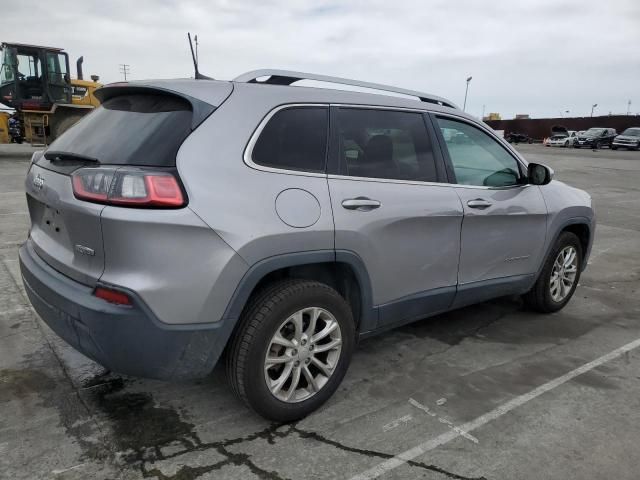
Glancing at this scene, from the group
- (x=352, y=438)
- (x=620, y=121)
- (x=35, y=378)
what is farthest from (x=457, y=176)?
(x=620, y=121)

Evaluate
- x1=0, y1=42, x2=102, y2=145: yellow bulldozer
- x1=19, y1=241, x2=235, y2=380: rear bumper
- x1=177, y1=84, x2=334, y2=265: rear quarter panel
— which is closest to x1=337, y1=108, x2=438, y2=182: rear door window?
x1=177, y1=84, x2=334, y2=265: rear quarter panel

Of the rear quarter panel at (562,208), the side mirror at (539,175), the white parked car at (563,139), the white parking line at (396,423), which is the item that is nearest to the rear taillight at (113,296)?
the white parking line at (396,423)

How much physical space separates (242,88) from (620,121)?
53.4 meters

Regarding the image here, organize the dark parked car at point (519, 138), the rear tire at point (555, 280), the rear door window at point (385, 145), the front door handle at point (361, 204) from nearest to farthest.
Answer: the front door handle at point (361, 204) → the rear door window at point (385, 145) → the rear tire at point (555, 280) → the dark parked car at point (519, 138)

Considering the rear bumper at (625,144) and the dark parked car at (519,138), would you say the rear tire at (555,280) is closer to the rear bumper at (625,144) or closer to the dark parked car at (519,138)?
the rear bumper at (625,144)

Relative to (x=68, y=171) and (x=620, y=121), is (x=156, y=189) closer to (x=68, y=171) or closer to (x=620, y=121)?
(x=68, y=171)

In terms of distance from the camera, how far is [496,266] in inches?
151

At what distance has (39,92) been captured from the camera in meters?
16.9

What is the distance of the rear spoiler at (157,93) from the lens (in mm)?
2477

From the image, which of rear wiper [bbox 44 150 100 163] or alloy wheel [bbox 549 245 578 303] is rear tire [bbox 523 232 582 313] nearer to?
alloy wheel [bbox 549 245 578 303]

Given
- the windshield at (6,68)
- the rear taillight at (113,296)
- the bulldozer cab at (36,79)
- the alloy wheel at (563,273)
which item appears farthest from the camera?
the bulldozer cab at (36,79)

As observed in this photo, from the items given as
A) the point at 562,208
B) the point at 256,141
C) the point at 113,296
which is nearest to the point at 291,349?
the point at 113,296

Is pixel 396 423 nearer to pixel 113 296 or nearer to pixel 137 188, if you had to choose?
pixel 113 296

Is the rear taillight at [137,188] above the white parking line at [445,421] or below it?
above
